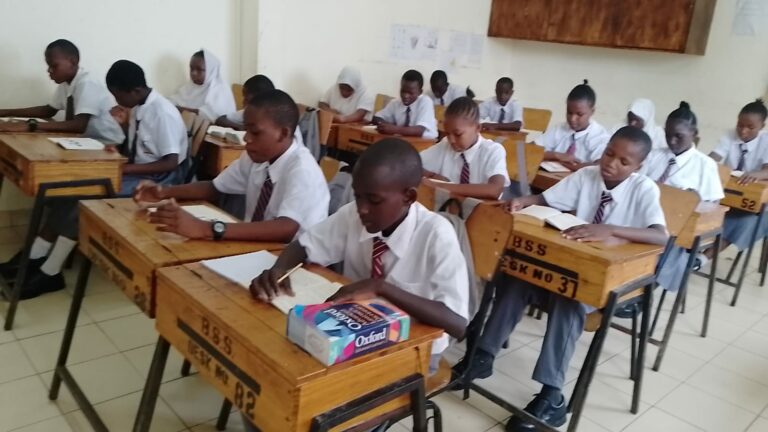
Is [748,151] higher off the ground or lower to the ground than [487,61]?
lower

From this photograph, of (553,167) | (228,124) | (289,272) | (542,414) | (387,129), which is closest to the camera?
(289,272)

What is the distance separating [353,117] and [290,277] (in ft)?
11.6

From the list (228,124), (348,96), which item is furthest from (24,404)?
(348,96)

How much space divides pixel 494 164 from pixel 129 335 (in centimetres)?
179

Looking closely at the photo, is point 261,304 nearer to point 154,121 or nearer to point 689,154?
point 154,121

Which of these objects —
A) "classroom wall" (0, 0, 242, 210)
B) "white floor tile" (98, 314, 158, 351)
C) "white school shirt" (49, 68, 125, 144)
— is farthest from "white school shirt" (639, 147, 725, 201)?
"classroom wall" (0, 0, 242, 210)

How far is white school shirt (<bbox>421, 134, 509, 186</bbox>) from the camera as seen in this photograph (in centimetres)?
271

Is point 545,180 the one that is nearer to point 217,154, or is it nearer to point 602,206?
point 602,206

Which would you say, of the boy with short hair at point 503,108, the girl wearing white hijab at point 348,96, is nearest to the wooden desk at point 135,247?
the girl wearing white hijab at point 348,96

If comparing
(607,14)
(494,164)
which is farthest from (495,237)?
(607,14)

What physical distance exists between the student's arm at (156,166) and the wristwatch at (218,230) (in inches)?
56.2

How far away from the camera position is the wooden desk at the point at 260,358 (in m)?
0.97

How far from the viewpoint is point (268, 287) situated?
4.08 ft

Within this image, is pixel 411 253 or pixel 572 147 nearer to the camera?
pixel 411 253
